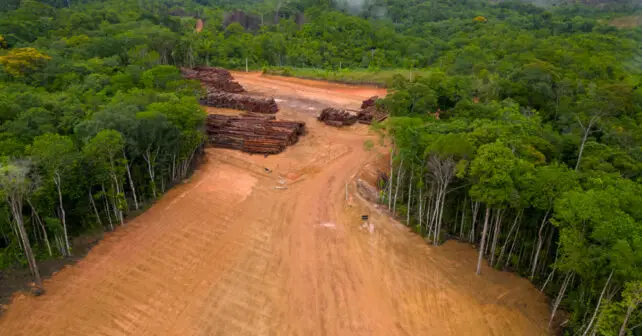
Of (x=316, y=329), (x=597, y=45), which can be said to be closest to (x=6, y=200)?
(x=316, y=329)

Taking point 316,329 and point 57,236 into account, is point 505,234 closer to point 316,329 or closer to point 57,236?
point 316,329

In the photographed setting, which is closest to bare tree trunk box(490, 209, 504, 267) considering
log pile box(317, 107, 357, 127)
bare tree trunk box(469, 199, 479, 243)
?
bare tree trunk box(469, 199, 479, 243)

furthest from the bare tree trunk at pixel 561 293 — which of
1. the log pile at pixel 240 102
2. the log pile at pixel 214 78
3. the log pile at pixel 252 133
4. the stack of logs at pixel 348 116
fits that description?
the log pile at pixel 214 78

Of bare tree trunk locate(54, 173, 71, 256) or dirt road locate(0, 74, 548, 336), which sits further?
bare tree trunk locate(54, 173, 71, 256)

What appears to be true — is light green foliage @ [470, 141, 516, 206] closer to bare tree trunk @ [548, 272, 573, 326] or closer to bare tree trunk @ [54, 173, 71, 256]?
bare tree trunk @ [548, 272, 573, 326]

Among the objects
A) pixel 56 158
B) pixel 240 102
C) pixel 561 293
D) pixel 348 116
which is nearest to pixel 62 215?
pixel 56 158

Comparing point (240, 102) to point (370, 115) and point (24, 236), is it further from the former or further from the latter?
point (24, 236)

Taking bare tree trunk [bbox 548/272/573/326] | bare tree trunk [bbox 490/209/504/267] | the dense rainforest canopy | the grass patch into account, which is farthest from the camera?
the grass patch

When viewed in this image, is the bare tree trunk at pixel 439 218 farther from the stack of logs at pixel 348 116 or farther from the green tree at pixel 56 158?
the stack of logs at pixel 348 116
